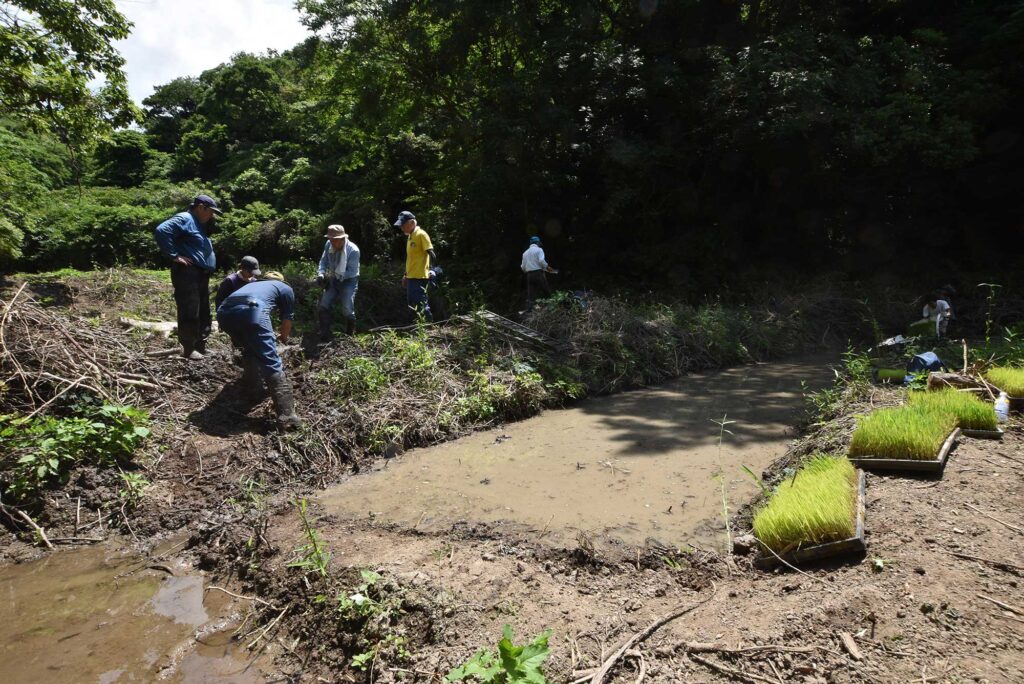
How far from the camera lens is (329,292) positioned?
7.35 meters

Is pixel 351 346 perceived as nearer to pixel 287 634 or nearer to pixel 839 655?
pixel 287 634

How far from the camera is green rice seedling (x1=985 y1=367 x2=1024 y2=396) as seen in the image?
16.3ft

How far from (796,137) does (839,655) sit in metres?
13.1

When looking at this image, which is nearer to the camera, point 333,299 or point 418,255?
point 333,299

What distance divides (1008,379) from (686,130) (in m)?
10.0

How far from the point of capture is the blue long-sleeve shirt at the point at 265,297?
579cm

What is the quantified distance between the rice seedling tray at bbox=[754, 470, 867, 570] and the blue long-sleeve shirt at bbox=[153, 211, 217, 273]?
572cm

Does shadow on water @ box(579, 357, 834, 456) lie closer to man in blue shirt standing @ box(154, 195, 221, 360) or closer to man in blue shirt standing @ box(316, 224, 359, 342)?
man in blue shirt standing @ box(316, 224, 359, 342)

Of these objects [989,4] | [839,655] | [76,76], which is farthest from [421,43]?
[839,655]

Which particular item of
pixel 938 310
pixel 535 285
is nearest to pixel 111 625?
pixel 535 285

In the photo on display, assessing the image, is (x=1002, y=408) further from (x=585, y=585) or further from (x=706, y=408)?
(x=585, y=585)

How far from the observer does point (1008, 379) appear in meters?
5.12

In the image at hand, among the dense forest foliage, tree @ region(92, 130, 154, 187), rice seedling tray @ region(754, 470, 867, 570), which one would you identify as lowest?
rice seedling tray @ region(754, 470, 867, 570)

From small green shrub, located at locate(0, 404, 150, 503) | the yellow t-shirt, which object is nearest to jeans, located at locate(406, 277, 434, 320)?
the yellow t-shirt
